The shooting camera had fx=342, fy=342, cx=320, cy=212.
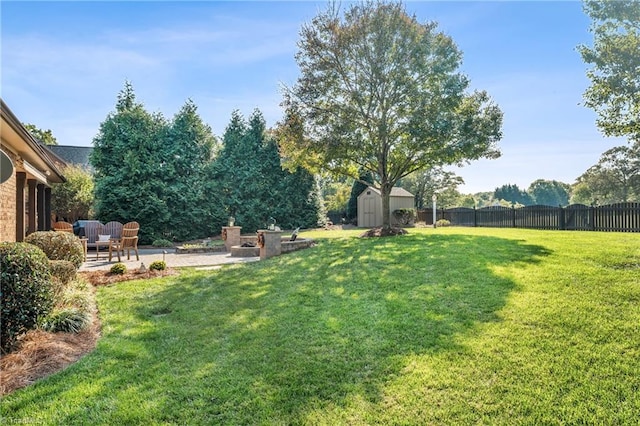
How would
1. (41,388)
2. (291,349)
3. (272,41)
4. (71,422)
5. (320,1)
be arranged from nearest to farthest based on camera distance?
(71,422) → (41,388) → (291,349) → (272,41) → (320,1)

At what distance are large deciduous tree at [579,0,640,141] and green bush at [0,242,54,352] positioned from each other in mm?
13484

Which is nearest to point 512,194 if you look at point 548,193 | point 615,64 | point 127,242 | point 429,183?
point 548,193

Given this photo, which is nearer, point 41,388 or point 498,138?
point 41,388

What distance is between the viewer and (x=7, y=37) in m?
5.25

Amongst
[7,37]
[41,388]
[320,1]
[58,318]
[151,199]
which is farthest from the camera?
[151,199]

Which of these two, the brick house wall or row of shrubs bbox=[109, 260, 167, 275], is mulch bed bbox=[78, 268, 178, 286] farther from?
the brick house wall

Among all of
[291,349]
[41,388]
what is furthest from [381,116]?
[41,388]

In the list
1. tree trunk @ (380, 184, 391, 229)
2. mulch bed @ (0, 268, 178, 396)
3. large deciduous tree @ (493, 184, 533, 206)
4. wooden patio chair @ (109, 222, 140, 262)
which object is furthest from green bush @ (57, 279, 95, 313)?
large deciduous tree @ (493, 184, 533, 206)

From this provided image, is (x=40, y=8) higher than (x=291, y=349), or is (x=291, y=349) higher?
(x=40, y=8)

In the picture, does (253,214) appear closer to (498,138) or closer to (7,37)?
(498,138)

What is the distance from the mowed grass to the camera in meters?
2.58

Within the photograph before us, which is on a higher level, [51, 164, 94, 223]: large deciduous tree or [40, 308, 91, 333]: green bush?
[51, 164, 94, 223]: large deciduous tree

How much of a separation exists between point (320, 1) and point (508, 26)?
7356 mm

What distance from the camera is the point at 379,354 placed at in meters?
3.43
